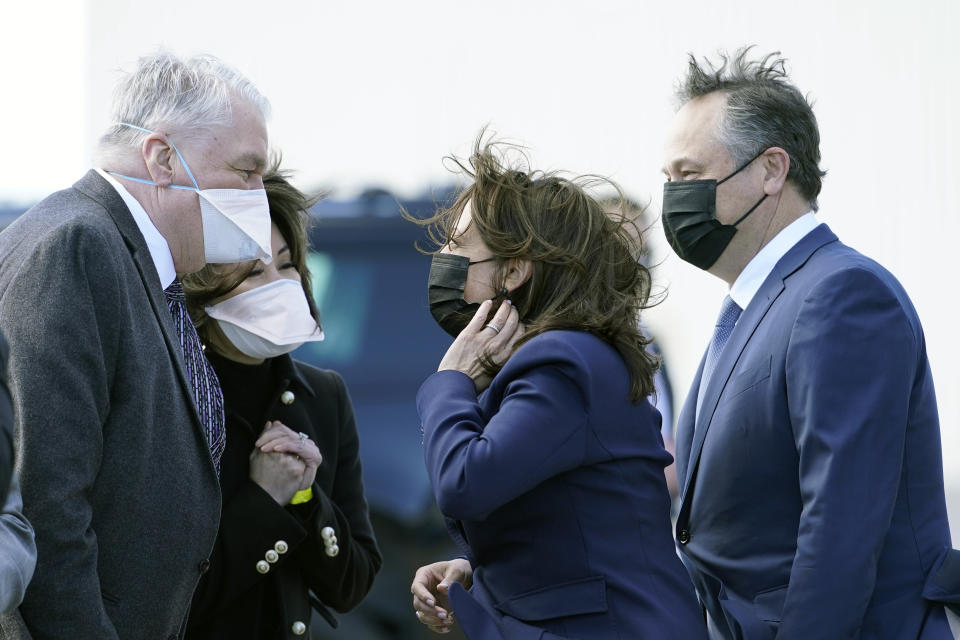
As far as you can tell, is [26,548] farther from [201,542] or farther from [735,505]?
[735,505]

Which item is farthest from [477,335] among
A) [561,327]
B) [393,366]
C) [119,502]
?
[393,366]

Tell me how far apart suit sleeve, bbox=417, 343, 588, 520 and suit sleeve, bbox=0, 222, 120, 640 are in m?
0.64

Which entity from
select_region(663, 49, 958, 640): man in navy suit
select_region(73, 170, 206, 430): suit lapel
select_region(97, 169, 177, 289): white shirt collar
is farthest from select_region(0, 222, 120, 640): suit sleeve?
select_region(663, 49, 958, 640): man in navy suit

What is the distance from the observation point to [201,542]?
2203 mm

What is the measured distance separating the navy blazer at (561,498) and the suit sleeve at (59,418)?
2.09ft

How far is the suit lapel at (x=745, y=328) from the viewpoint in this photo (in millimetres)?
2447

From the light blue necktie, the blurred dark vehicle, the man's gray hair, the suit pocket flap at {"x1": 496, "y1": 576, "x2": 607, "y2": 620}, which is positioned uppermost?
the man's gray hair

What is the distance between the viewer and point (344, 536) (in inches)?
110

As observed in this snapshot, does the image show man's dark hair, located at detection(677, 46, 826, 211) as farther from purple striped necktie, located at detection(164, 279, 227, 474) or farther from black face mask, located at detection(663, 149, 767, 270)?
purple striped necktie, located at detection(164, 279, 227, 474)

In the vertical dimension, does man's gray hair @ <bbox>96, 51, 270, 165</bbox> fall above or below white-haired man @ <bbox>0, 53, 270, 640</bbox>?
above

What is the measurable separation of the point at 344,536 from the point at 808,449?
1234mm

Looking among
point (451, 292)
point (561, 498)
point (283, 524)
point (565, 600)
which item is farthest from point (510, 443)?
point (283, 524)

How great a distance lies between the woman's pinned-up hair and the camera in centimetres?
223

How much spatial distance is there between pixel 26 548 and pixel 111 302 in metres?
0.58
